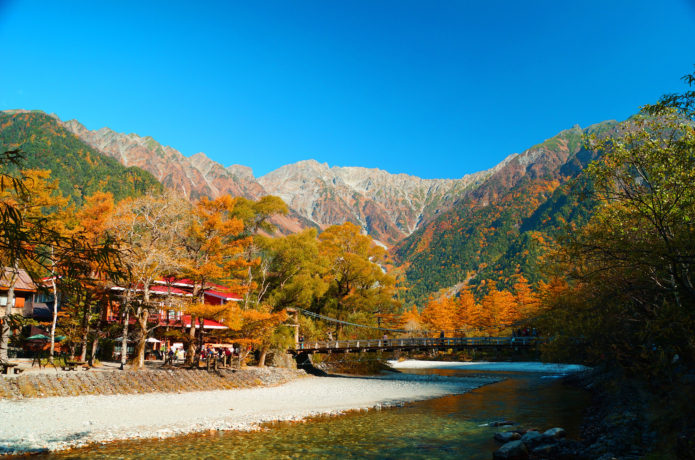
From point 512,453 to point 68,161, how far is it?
431 ft

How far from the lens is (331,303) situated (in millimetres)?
38500

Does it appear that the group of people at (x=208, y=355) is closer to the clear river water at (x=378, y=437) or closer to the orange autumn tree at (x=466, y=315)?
the clear river water at (x=378, y=437)

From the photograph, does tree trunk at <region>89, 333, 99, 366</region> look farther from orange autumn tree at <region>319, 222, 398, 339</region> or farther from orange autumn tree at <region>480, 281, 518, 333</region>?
orange autumn tree at <region>480, 281, 518, 333</region>

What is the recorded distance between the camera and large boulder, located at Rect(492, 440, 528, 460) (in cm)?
1036

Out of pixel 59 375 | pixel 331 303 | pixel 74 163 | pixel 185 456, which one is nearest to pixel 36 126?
pixel 74 163

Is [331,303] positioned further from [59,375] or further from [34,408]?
[34,408]

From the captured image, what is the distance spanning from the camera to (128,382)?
63.8 feet

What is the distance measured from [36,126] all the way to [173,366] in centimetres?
14515

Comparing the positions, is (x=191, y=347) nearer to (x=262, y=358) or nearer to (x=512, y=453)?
(x=262, y=358)

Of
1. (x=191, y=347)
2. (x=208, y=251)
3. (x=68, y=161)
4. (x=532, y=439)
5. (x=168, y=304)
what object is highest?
(x=68, y=161)

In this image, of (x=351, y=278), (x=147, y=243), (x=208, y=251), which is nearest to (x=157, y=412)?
(x=147, y=243)

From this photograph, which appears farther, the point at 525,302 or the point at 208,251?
the point at 525,302

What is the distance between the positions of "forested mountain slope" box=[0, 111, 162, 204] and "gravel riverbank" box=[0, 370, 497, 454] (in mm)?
90871

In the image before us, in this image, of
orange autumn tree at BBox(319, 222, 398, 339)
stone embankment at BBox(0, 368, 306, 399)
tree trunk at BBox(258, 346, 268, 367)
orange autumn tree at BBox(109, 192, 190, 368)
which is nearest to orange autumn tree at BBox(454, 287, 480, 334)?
orange autumn tree at BBox(319, 222, 398, 339)
